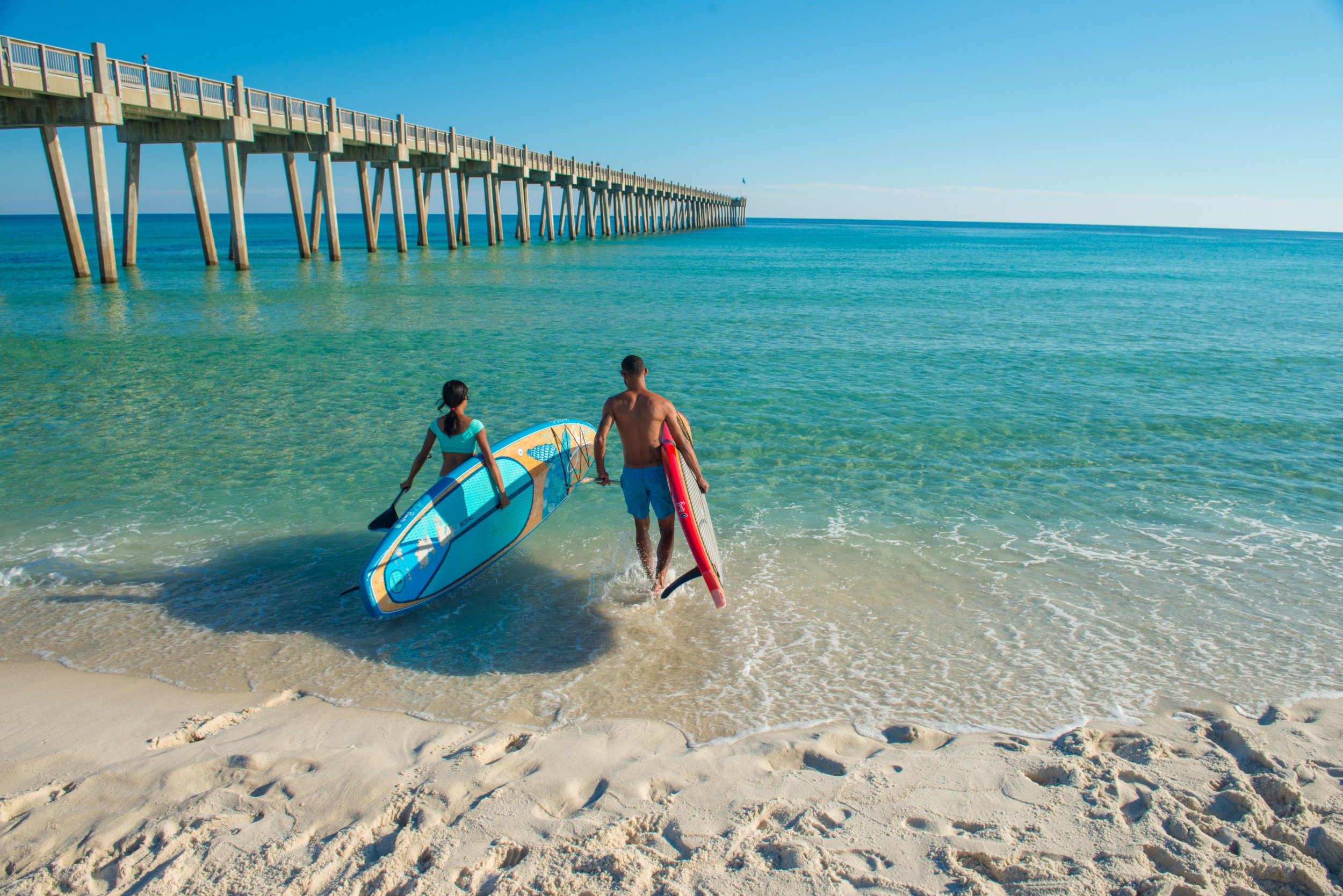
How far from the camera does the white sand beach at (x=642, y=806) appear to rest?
112 inches

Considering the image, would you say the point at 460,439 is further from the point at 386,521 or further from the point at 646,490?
the point at 646,490

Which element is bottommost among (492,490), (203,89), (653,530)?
(653,530)

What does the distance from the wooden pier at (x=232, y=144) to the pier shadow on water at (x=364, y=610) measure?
749 inches

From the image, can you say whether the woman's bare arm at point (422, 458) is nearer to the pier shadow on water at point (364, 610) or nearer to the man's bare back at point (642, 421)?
the pier shadow on water at point (364, 610)

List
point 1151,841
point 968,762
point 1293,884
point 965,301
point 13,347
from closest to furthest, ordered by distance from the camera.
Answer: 1. point 1293,884
2. point 1151,841
3. point 968,762
4. point 13,347
5. point 965,301

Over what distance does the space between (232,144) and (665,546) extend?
91.4 feet

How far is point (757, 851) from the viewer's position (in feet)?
9.77

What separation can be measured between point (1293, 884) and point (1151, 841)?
433 millimetres

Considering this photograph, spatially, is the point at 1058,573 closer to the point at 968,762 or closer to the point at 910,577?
the point at 910,577

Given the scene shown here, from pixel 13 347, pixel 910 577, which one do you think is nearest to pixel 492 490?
pixel 910 577

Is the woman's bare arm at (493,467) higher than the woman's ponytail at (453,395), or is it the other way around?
the woman's ponytail at (453,395)

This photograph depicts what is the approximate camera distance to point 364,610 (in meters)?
5.55

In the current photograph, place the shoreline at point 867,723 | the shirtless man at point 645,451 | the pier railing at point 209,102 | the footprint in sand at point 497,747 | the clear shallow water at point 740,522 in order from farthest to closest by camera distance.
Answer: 1. the pier railing at point 209,102
2. the shirtless man at point 645,451
3. the clear shallow water at point 740,522
4. the shoreline at point 867,723
5. the footprint in sand at point 497,747

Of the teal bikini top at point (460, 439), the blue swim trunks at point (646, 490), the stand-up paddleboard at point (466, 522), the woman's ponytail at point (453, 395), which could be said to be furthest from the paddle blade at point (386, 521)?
the blue swim trunks at point (646, 490)
